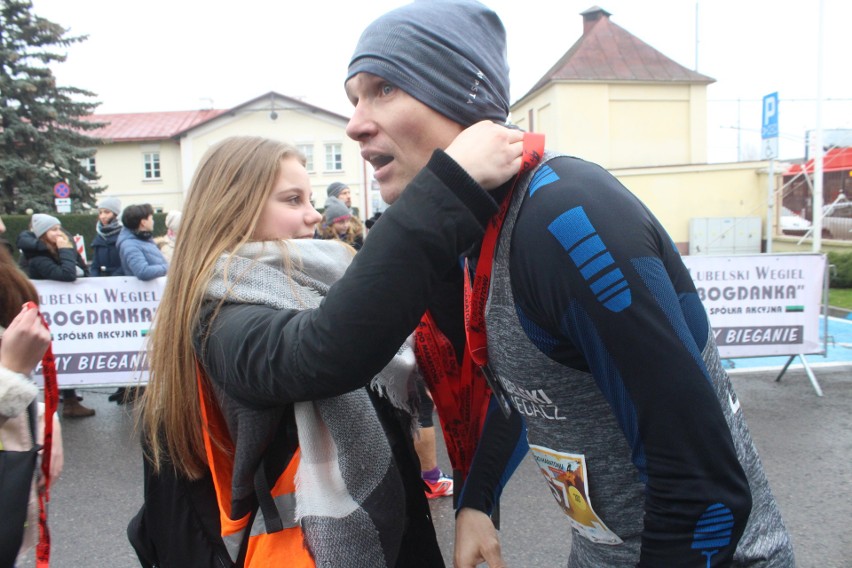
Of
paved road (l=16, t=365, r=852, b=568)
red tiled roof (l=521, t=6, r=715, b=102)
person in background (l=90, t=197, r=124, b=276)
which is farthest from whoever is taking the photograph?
red tiled roof (l=521, t=6, r=715, b=102)

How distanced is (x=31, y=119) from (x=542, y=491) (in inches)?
1181

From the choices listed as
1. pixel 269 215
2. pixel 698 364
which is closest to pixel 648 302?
pixel 698 364

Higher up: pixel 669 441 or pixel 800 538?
pixel 669 441

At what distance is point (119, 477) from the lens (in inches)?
186

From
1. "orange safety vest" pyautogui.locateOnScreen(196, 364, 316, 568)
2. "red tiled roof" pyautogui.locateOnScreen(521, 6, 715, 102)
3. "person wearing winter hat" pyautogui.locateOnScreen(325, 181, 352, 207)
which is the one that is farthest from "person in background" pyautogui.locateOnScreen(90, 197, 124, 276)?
"red tiled roof" pyautogui.locateOnScreen(521, 6, 715, 102)

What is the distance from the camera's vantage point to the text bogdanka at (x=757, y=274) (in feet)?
20.5

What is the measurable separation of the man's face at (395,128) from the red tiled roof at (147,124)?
4370 centimetres

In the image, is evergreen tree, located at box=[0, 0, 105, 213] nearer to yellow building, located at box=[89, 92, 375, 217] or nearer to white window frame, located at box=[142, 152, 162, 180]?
yellow building, located at box=[89, 92, 375, 217]

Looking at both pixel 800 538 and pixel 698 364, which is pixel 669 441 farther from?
pixel 800 538

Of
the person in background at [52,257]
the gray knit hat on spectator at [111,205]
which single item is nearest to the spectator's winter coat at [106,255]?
the gray knit hat on spectator at [111,205]

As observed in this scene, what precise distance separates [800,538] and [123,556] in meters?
3.78

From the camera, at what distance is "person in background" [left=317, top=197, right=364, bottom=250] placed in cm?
651

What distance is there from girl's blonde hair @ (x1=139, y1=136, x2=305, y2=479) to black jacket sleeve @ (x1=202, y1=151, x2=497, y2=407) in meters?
0.44

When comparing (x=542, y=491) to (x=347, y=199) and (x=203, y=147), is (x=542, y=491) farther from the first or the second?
(x=203, y=147)
